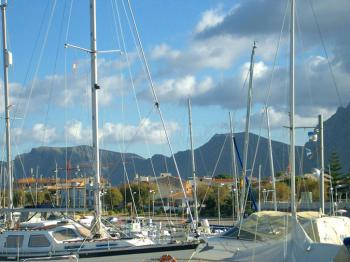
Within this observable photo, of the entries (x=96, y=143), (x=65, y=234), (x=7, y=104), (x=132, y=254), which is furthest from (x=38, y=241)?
(x=7, y=104)

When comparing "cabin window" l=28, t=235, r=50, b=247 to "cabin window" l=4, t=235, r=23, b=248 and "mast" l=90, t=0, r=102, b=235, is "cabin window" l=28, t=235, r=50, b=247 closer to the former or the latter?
"cabin window" l=4, t=235, r=23, b=248

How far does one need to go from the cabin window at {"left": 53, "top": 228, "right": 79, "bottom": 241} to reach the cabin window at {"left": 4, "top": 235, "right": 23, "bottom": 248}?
1.25 meters

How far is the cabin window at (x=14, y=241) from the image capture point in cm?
2219

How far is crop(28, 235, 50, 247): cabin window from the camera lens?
2184 centimetres

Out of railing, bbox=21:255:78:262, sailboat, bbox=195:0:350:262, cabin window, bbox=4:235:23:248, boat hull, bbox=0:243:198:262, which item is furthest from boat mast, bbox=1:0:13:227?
sailboat, bbox=195:0:350:262

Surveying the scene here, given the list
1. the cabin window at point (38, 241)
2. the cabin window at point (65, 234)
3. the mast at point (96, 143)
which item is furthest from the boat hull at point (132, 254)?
the mast at point (96, 143)

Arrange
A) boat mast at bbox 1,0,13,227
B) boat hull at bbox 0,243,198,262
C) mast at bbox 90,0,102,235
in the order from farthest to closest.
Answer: boat mast at bbox 1,0,13,227 → mast at bbox 90,0,102,235 → boat hull at bbox 0,243,198,262

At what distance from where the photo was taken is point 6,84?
29984 mm

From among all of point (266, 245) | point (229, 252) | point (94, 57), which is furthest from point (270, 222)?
point (94, 57)

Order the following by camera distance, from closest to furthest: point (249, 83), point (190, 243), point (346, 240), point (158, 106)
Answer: point (346, 240) < point (190, 243) < point (158, 106) < point (249, 83)

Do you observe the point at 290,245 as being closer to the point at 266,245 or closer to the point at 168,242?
the point at 266,245

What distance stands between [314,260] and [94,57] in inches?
493

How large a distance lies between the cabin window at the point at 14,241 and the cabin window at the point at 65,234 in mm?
1253

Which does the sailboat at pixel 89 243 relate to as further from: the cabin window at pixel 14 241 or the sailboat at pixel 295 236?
the sailboat at pixel 295 236
